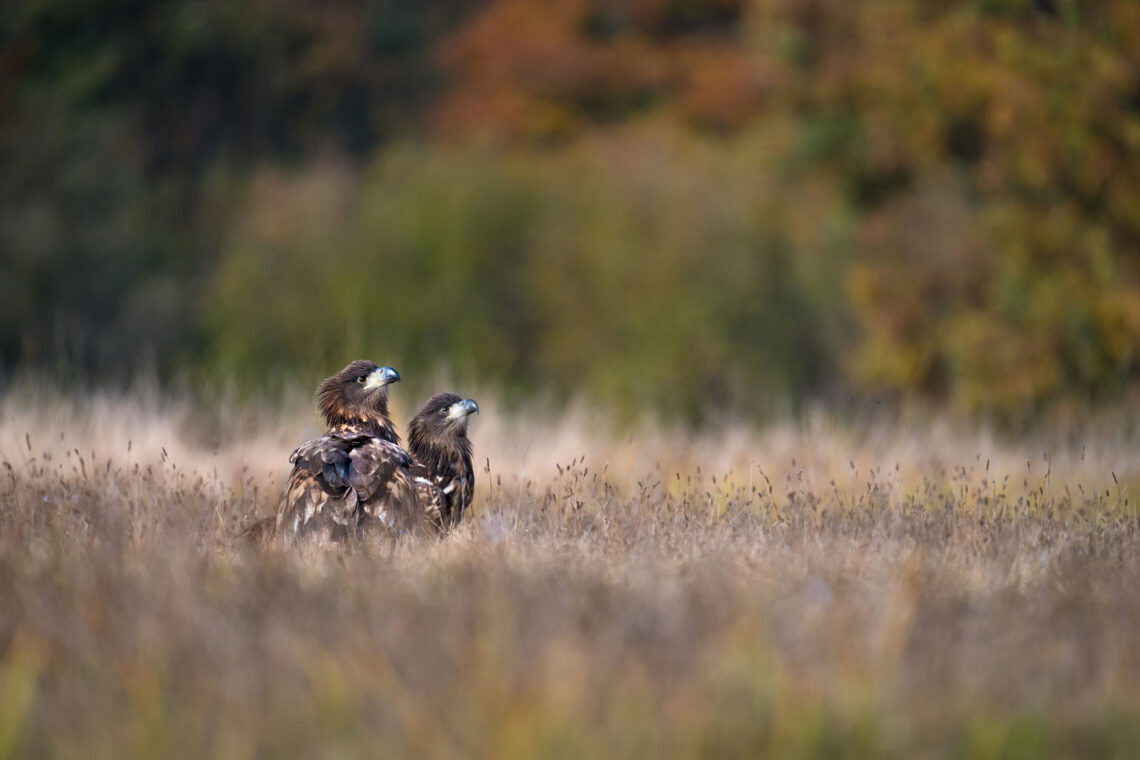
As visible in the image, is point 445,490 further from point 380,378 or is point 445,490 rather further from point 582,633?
point 582,633

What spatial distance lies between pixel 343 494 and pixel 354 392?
3.47 ft

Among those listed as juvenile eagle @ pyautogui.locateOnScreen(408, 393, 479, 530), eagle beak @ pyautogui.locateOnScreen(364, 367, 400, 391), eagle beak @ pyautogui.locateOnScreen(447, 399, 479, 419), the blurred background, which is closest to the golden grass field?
juvenile eagle @ pyautogui.locateOnScreen(408, 393, 479, 530)

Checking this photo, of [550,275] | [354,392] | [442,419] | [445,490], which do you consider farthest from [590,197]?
[445,490]

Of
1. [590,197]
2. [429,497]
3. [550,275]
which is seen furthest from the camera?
[590,197]

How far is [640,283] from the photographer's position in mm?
24875

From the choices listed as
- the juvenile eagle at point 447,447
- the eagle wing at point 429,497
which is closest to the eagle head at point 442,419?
the juvenile eagle at point 447,447

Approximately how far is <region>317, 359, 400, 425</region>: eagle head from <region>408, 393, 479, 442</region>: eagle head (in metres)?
0.24

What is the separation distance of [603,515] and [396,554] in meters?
1.07

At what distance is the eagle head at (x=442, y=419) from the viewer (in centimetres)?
691

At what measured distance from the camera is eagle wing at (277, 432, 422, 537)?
5836 mm

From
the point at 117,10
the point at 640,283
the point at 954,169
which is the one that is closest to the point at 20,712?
the point at 954,169

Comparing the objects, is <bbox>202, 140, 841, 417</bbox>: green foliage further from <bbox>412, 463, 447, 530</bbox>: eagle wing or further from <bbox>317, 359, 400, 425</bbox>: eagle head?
<bbox>412, 463, 447, 530</bbox>: eagle wing

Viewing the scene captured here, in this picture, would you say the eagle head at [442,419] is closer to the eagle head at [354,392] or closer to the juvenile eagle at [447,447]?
the juvenile eagle at [447,447]

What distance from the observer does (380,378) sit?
6766mm
